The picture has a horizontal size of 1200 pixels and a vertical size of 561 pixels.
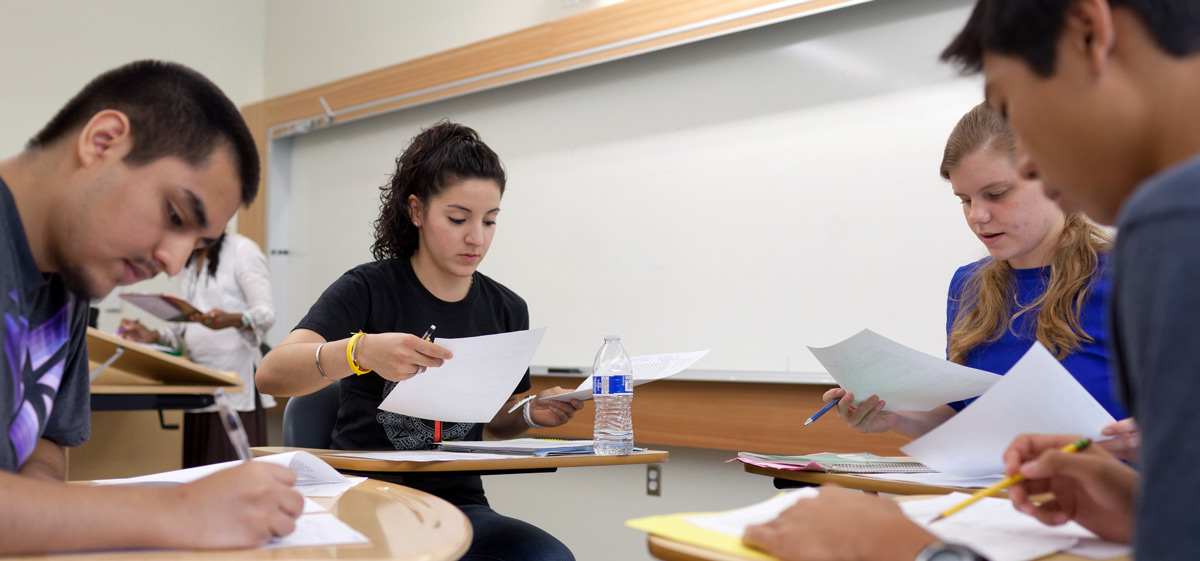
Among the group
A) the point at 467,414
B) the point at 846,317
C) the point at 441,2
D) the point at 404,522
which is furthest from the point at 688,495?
the point at 441,2

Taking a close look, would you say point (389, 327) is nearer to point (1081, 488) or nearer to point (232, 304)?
point (1081, 488)

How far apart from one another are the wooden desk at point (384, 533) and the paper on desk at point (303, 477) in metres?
0.03

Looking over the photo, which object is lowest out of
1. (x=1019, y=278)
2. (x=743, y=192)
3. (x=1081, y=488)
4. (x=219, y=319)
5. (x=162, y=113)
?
(x=1081, y=488)

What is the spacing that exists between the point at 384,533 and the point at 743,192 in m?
2.26

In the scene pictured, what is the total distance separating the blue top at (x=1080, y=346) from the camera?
1530 mm

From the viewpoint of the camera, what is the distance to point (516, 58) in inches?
138

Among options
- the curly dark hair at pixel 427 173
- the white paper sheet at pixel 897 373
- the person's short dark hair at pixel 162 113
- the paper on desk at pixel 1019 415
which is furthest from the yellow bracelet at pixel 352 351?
the paper on desk at pixel 1019 415

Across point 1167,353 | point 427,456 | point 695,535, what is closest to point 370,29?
point 427,456

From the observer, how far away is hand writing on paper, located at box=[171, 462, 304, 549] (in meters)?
0.73

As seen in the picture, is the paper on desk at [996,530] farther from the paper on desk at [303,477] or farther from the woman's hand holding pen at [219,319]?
the woman's hand holding pen at [219,319]

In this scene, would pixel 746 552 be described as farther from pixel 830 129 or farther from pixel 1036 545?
pixel 830 129

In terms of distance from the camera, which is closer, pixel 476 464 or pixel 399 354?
pixel 476 464

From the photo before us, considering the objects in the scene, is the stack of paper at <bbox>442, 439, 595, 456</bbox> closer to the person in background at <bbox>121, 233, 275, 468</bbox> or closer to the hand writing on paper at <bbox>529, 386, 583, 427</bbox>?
the hand writing on paper at <bbox>529, 386, 583, 427</bbox>

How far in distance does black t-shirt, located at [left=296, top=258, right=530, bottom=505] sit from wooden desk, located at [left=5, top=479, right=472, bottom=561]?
2.18 feet
